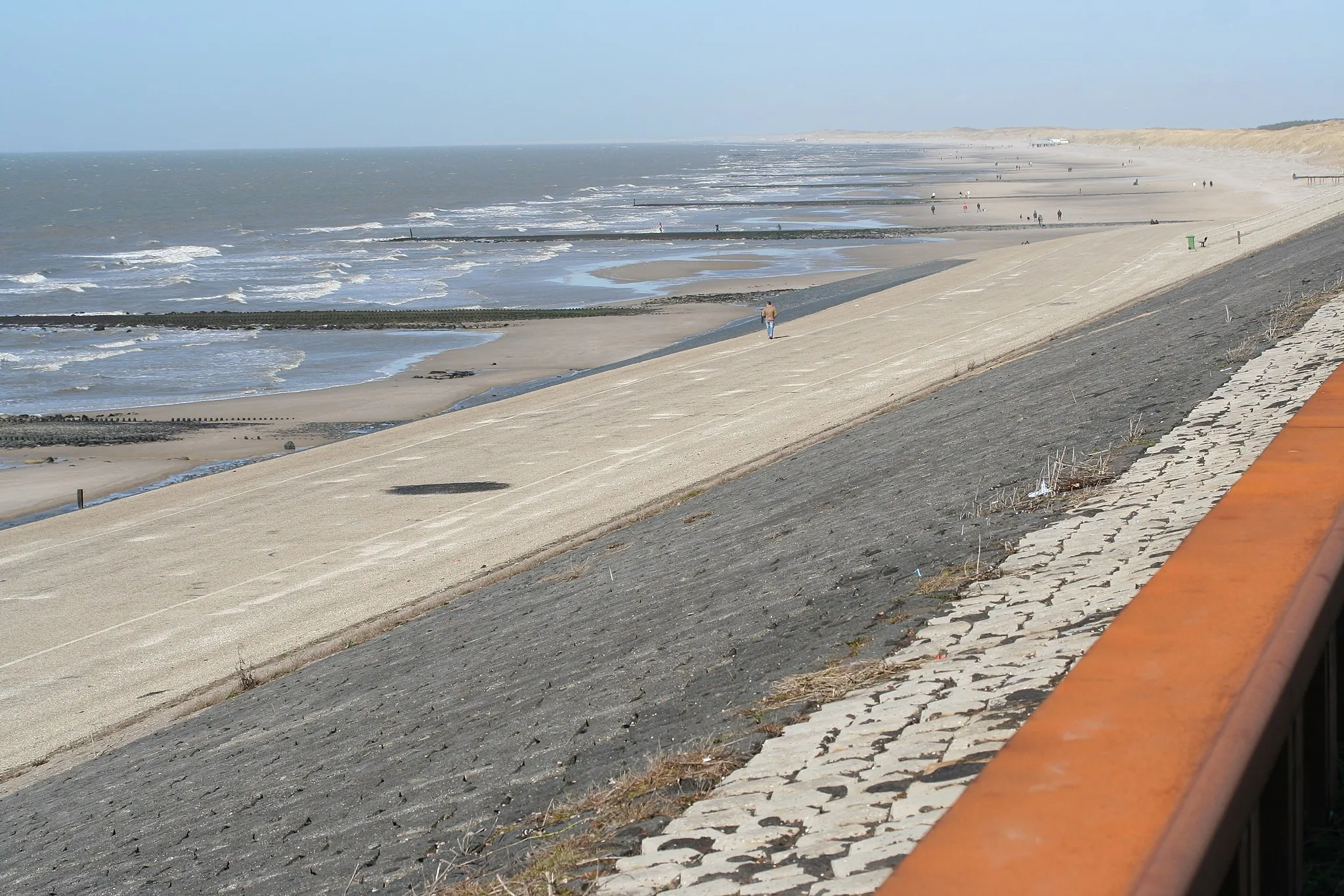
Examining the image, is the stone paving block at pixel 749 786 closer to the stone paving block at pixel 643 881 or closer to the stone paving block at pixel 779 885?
the stone paving block at pixel 643 881

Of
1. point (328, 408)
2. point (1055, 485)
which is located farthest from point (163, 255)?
point (1055, 485)

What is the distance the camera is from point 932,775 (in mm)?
4723

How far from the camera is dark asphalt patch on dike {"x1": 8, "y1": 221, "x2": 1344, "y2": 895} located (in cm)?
707

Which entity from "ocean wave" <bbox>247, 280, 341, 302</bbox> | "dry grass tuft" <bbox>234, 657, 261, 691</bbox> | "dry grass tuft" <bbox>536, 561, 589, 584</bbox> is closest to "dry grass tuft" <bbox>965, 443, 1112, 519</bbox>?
"dry grass tuft" <bbox>536, 561, 589, 584</bbox>

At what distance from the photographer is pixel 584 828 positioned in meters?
5.38

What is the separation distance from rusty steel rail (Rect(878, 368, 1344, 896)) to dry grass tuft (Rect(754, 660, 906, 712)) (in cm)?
268

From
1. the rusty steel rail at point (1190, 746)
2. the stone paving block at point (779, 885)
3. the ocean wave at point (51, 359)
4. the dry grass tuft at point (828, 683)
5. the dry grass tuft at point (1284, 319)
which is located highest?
the rusty steel rail at point (1190, 746)

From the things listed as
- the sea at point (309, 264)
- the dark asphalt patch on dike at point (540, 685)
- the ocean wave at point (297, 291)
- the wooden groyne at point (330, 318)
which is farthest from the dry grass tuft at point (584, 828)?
the ocean wave at point (297, 291)

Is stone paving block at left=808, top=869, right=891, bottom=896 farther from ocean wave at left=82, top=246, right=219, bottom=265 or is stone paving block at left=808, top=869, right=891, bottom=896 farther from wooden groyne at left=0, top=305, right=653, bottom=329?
ocean wave at left=82, top=246, right=219, bottom=265

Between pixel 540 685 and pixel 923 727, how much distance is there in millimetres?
4314

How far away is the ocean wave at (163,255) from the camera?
3027 inches

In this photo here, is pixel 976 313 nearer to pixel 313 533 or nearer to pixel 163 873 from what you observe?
pixel 313 533

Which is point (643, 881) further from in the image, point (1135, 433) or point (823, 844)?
point (1135, 433)

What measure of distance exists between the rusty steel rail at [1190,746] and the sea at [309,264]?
34159mm
